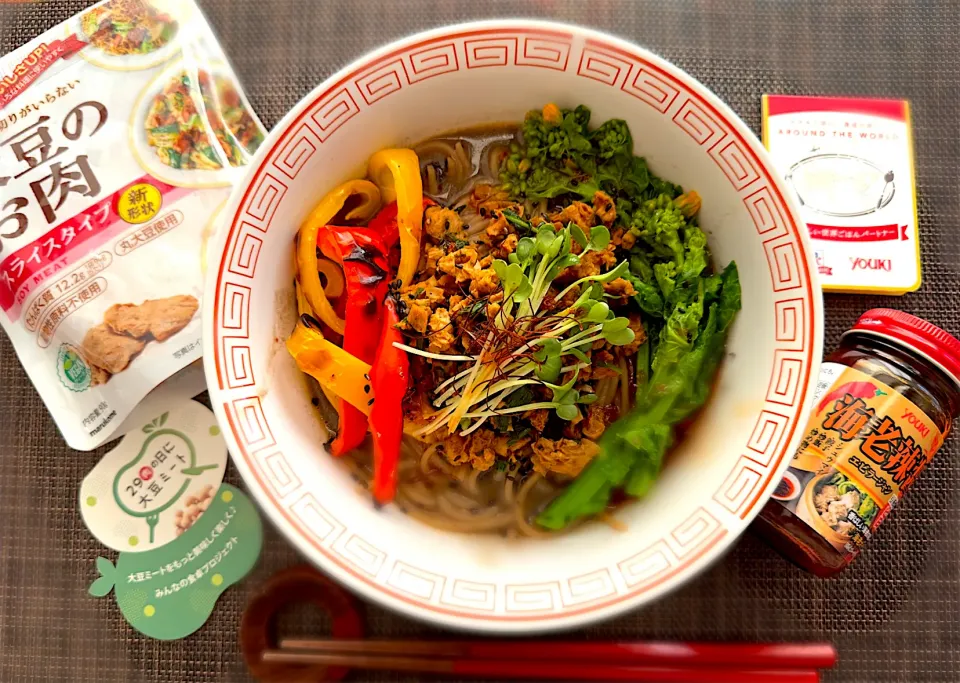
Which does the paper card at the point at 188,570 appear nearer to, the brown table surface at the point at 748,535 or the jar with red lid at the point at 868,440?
the brown table surface at the point at 748,535

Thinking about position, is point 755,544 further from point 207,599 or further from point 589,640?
point 207,599

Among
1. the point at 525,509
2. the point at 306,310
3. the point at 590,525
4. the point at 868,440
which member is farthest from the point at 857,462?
the point at 306,310

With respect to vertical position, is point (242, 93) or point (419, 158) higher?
point (419, 158)

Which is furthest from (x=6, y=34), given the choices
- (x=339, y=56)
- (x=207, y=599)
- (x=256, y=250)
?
(x=207, y=599)

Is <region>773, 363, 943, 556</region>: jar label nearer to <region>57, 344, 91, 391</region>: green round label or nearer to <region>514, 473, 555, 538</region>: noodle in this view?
<region>514, 473, 555, 538</region>: noodle

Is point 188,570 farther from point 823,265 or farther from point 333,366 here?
point 823,265
